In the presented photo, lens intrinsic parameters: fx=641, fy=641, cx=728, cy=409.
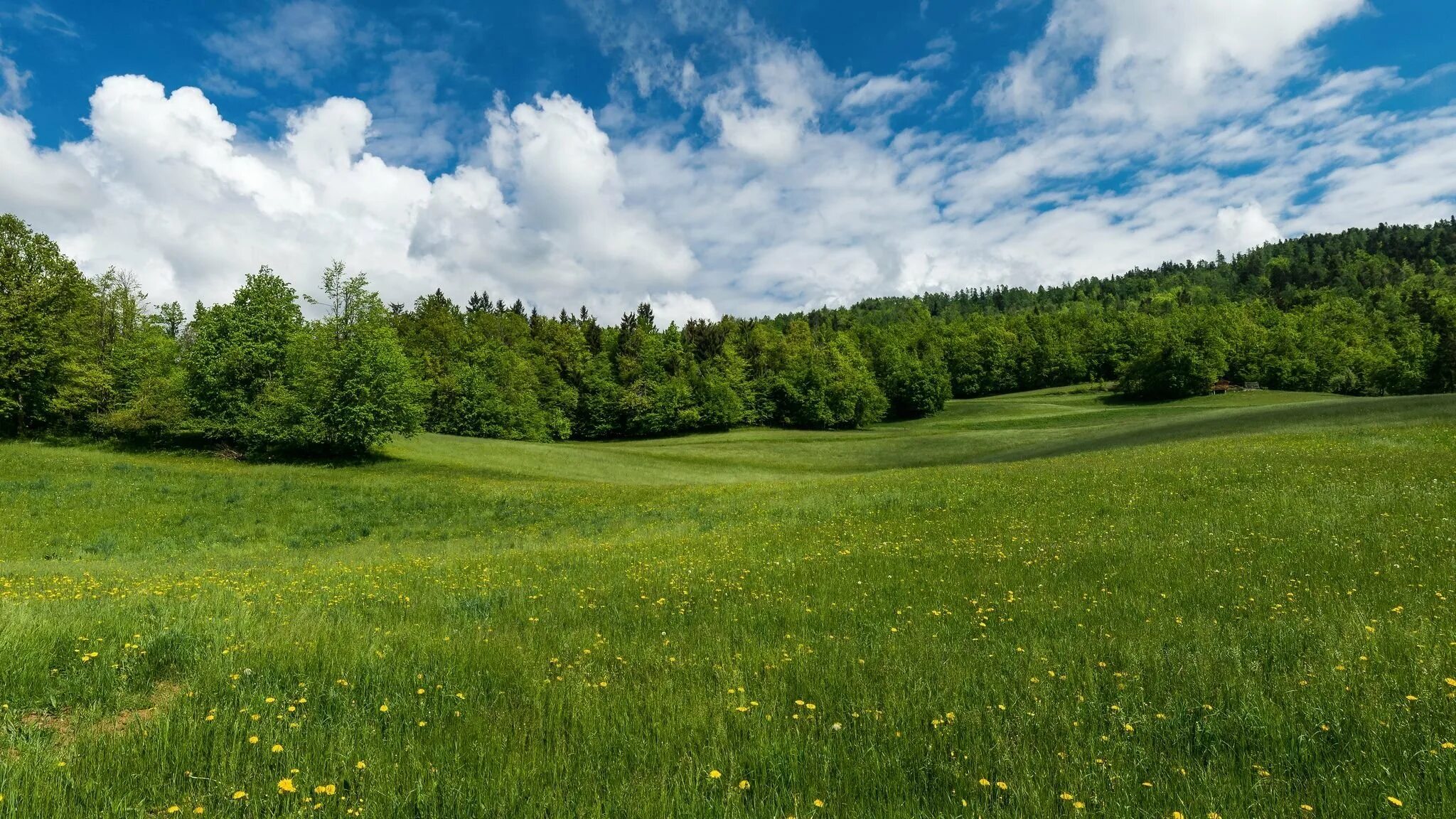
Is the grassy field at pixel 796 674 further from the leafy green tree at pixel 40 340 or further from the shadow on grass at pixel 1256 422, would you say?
the leafy green tree at pixel 40 340

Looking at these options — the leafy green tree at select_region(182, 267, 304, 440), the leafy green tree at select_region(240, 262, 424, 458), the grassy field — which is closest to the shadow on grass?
the grassy field

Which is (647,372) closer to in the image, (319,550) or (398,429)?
(398,429)

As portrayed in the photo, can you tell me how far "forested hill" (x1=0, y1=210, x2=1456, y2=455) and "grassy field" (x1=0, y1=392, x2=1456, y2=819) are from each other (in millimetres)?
39307

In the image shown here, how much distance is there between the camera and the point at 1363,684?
17.3ft

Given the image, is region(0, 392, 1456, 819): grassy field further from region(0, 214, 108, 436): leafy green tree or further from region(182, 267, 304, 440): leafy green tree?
region(0, 214, 108, 436): leafy green tree

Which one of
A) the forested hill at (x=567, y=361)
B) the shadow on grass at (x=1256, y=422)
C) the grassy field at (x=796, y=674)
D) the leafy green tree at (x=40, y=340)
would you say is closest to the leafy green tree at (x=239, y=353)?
the forested hill at (x=567, y=361)

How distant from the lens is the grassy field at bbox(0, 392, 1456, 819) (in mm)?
3959

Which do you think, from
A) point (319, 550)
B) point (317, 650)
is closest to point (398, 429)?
point (319, 550)

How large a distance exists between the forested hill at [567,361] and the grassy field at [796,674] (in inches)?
1548

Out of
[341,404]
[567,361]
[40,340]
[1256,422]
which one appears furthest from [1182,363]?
[40,340]

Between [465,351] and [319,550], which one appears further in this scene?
[465,351]

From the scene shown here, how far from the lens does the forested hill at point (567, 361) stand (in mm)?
49031

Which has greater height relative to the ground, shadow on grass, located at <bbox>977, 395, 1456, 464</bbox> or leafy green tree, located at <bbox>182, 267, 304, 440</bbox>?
leafy green tree, located at <bbox>182, 267, 304, 440</bbox>

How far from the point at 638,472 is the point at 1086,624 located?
142 ft
